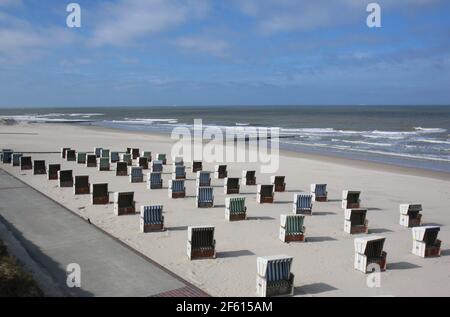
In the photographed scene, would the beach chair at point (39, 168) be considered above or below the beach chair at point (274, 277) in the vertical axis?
above

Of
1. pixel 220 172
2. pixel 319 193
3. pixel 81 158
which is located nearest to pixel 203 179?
pixel 220 172

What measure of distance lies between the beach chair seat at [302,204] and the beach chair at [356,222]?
2317mm

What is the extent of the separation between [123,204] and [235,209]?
Result: 3883 mm

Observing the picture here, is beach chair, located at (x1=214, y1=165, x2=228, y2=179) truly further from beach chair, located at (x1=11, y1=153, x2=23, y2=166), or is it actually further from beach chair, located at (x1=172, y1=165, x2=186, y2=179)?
beach chair, located at (x1=11, y1=153, x2=23, y2=166)

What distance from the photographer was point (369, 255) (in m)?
11.2

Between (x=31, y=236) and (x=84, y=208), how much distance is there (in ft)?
13.2

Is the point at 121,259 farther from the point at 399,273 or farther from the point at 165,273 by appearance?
the point at 399,273

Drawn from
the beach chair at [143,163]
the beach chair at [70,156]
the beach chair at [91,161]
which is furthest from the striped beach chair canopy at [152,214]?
the beach chair at [70,156]

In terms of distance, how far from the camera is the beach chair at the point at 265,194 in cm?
1894

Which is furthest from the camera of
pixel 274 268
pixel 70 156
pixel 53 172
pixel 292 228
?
pixel 70 156

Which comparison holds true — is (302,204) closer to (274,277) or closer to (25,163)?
(274,277)

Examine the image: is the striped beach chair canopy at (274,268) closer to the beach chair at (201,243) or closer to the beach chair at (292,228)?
the beach chair at (201,243)

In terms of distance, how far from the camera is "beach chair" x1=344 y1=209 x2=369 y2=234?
1465 cm

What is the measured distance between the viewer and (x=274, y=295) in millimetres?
9570
